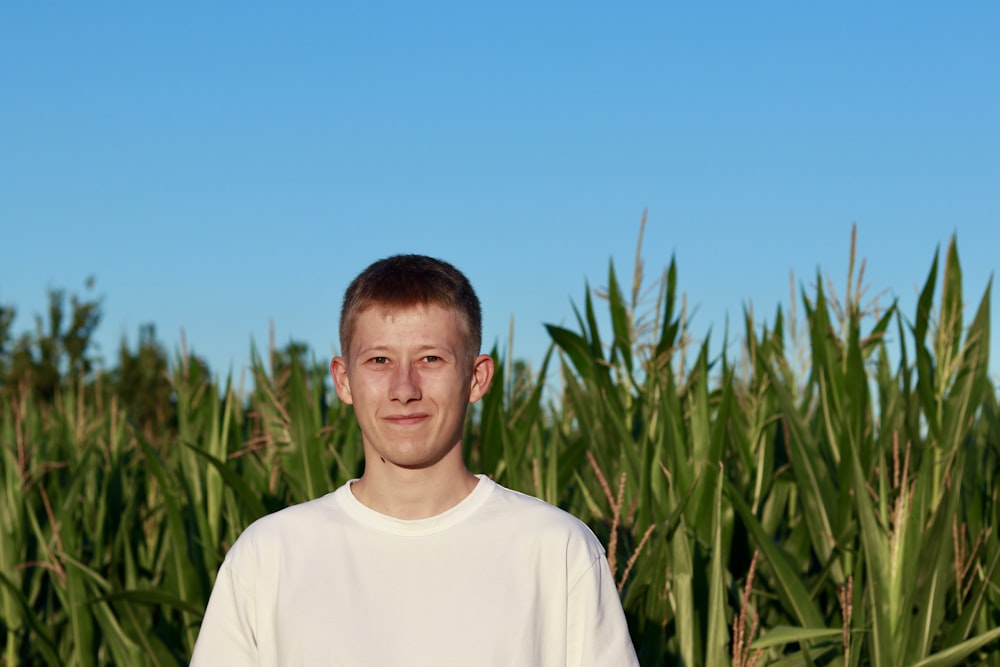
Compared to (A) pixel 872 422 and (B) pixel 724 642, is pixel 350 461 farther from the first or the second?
(A) pixel 872 422

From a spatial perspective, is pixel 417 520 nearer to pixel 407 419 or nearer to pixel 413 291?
pixel 407 419

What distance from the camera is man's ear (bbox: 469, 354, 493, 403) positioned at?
1.90 metres

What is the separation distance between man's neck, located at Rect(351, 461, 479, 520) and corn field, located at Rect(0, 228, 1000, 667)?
887 mm

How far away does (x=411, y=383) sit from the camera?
1788 millimetres

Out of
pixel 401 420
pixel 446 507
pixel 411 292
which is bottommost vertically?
pixel 446 507

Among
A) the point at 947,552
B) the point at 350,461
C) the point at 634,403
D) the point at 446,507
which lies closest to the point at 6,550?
the point at 350,461

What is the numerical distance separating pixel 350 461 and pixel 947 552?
1911 millimetres

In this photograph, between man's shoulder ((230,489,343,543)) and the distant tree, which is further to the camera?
the distant tree

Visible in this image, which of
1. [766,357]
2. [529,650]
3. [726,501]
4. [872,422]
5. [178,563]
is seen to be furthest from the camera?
[766,357]

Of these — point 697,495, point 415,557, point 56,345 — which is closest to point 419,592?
point 415,557

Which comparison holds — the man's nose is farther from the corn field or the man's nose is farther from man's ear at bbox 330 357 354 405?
the corn field

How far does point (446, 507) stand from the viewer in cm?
185

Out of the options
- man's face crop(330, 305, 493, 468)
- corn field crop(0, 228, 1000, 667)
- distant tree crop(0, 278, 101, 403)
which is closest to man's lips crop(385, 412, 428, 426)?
man's face crop(330, 305, 493, 468)

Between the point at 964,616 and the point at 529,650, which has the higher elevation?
the point at 529,650
